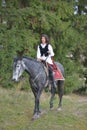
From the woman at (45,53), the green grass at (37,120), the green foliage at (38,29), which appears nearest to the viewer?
the green grass at (37,120)

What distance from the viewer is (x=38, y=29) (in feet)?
52.7

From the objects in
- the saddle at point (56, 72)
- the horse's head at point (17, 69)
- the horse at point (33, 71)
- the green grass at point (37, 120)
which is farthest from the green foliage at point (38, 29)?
the horse's head at point (17, 69)

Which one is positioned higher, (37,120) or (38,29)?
(38,29)

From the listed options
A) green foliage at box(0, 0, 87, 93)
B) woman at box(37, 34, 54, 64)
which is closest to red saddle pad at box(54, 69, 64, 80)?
woman at box(37, 34, 54, 64)

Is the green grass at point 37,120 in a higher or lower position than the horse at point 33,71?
lower

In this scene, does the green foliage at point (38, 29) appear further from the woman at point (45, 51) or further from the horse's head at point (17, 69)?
the horse's head at point (17, 69)

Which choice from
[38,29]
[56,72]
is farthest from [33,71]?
[38,29]

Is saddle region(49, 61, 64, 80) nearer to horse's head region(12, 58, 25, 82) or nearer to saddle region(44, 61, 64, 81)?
saddle region(44, 61, 64, 81)

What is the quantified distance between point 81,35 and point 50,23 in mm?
3003

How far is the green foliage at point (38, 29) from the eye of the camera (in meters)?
14.8

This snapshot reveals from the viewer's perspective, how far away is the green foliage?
1484 cm

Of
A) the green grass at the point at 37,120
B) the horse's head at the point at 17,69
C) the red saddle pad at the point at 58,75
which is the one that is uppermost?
the horse's head at the point at 17,69

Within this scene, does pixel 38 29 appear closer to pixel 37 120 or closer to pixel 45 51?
pixel 45 51

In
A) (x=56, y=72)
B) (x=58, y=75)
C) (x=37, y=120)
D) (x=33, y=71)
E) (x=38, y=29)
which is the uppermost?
A: (x=38, y=29)
